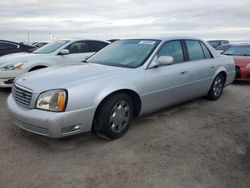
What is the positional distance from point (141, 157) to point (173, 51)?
2225 mm

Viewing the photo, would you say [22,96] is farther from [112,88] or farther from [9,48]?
[9,48]

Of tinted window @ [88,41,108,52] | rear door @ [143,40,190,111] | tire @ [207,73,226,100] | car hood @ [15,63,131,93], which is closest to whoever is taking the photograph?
car hood @ [15,63,131,93]

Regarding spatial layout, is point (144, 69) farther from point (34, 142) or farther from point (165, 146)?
point (34, 142)

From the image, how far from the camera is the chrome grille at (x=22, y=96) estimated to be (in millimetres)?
3295

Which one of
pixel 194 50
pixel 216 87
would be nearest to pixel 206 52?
pixel 194 50

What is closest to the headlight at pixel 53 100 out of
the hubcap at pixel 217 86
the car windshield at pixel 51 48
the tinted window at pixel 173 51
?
the tinted window at pixel 173 51

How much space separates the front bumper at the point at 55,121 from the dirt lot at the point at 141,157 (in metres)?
0.30

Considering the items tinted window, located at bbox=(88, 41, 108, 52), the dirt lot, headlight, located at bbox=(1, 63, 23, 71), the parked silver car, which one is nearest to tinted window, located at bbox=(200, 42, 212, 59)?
the parked silver car

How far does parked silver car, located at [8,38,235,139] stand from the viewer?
3.14 metres

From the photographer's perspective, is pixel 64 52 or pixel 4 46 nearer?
pixel 64 52

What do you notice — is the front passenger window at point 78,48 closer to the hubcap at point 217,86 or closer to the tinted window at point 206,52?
the tinted window at point 206,52

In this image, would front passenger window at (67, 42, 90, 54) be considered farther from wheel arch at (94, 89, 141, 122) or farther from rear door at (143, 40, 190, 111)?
wheel arch at (94, 89, 141, 122)

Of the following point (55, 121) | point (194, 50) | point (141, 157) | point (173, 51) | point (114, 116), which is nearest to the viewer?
point (55, 121)

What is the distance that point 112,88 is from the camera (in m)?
3.46
